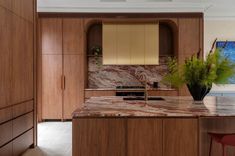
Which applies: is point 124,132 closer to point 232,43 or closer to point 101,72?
point 101,72

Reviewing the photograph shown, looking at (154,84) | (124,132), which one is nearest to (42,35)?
(154,84)

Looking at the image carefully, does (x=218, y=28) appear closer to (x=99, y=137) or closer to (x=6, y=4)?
(x=6, y=4)

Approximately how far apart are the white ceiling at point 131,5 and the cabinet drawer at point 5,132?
3.88 m

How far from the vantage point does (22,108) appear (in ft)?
13.5

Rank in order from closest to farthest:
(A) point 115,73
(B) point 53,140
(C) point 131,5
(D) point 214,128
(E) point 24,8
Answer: (D) point 214,128 → (E) point 24,8 → (B) point 53,140 → (C) point 131,5 → (A) point 115,73

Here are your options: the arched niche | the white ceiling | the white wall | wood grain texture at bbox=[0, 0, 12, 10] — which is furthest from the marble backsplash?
wood grain texture at bbox=[0, 0, 12, 10]

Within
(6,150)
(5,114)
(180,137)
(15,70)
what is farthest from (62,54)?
(180,137)

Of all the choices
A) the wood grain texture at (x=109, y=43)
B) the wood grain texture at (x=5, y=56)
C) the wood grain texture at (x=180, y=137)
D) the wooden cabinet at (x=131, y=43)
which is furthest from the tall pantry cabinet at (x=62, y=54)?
the wood grain texture at (x=180, y=137)

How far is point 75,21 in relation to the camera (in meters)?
7.02

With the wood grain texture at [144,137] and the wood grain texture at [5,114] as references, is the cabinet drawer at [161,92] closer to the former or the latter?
the wood grain texture at [5,114]

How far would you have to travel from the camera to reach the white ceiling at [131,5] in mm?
6664

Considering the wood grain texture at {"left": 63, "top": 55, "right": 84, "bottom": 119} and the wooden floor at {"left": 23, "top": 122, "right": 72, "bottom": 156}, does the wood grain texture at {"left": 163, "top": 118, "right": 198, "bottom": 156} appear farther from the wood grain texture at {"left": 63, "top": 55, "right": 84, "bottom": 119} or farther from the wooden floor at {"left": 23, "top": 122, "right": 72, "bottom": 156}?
the wood grain texture at {"left": 63, "top": 55, "right": 84, "bottom": 119}

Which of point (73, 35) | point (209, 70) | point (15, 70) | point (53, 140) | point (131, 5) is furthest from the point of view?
point (73, 35)

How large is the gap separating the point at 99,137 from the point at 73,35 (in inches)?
196
